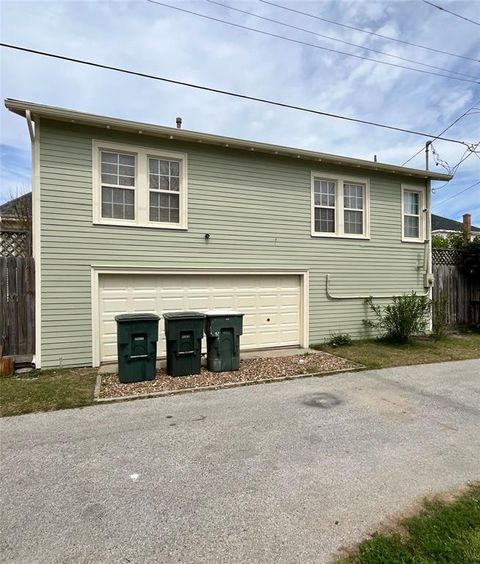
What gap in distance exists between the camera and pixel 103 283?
23.5ft

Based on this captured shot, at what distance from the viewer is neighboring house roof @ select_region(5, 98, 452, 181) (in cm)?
638

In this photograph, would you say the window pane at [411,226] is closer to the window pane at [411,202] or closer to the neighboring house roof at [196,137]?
the window pane at [411,202]

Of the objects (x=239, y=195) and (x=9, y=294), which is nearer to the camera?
(x=9, y=294)

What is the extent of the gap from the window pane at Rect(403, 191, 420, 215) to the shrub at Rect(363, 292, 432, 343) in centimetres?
250

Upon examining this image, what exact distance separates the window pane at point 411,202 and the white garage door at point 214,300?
410 cm

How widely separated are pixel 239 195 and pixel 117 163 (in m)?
2.67

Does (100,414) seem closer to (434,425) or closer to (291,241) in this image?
(434,425)

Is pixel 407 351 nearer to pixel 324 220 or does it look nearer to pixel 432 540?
pixel 324 220

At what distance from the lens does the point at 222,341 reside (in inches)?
258

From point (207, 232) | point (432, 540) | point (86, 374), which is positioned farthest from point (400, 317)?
point (432, 540)

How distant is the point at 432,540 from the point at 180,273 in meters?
6.26

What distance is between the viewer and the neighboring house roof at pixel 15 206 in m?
13.6

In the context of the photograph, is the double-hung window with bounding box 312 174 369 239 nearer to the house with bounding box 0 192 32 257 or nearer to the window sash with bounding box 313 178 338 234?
the window sash with bounding box 313 178 338 234

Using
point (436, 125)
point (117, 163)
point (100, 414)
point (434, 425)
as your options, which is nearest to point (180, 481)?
point (100, 414)
